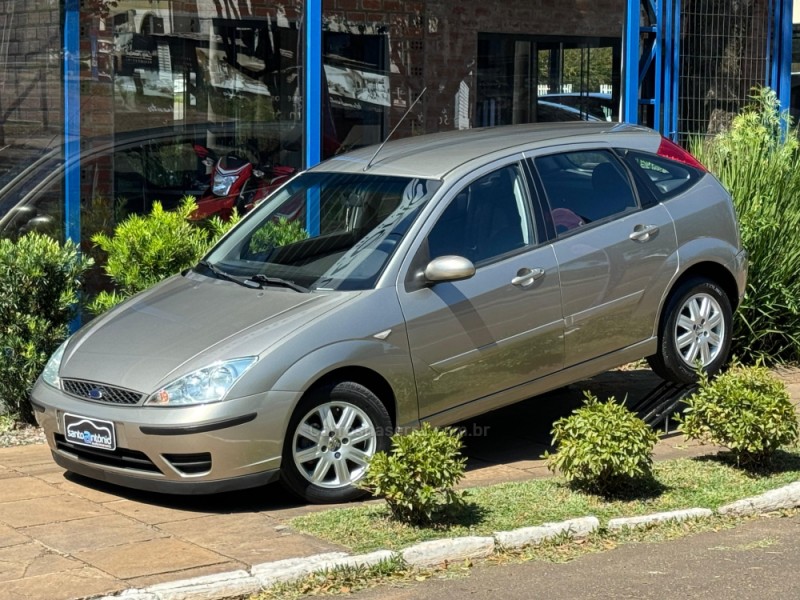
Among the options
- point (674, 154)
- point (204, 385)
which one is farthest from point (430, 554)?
point (674, 154)

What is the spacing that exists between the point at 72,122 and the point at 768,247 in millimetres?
5667

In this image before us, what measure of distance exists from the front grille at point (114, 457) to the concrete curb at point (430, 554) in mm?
1169

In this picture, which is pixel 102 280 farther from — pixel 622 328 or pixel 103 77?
pixel 622 328

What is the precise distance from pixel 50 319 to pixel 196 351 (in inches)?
92.1

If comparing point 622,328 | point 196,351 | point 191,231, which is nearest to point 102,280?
point 191,231

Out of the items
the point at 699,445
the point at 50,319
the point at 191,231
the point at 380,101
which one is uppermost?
the point at 380,101

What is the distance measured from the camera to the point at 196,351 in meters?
6.38

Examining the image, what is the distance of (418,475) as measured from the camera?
591cm

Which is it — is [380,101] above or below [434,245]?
above

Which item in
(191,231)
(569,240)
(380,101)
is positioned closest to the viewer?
(569,240)

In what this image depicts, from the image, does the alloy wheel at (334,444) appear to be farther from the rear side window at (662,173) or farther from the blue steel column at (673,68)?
the blue steel column at (673,68)

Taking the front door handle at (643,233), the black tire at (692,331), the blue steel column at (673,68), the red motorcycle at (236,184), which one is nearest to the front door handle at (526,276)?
the front door handle at (643,233)

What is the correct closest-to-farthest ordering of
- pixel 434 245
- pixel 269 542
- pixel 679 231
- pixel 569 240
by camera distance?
1. pixel 269 542
2. pixel 434 245
3. pixel 569 240
4. pixel 679 231

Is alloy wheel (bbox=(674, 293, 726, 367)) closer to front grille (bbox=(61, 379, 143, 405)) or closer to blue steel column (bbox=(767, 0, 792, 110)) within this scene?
front grille (bbox=(61, 379, 143, 405))
